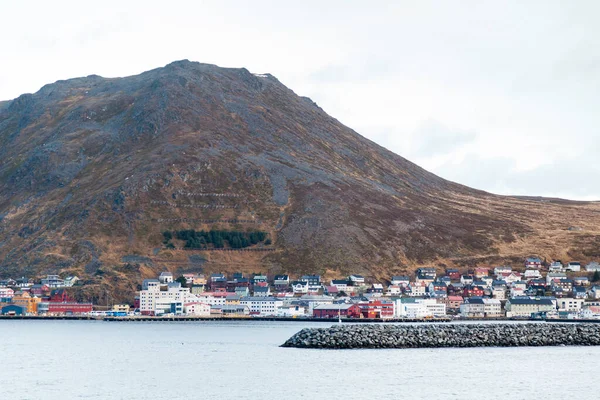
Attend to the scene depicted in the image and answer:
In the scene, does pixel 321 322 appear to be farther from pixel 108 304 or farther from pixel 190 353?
pixel 190 353

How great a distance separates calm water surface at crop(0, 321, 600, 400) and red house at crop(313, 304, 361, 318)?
65.9 m

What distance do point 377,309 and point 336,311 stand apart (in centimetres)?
760

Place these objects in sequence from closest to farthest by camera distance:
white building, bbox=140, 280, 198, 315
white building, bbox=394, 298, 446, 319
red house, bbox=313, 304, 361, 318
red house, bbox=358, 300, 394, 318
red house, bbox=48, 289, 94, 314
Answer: red house, bbox=313, 304, 361, 318, red house, bbox=358, 300, 394, 318, white building, bbox=394, 298, 446, 319, white building, bbox=140, 280, 198, 315, red house, bbox=48, 289, 94, 314

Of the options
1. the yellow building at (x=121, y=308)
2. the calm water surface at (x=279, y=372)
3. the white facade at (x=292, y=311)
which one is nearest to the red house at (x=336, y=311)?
the white facade at (x=292, y=311)

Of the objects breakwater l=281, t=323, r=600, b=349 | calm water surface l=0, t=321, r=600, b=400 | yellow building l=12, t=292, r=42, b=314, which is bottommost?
calm water surface l=0, t=321, r=600, b=400

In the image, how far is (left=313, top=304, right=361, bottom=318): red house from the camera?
592 ft

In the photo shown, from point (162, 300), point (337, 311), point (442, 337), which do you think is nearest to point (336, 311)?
point (337, 311)

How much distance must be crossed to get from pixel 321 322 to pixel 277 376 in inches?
3914

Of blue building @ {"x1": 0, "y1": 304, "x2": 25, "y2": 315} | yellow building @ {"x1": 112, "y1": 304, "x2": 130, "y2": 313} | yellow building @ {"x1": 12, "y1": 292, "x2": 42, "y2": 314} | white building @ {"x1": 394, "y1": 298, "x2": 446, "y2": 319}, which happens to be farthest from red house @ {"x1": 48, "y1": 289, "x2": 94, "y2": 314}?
white building @ {"x1": 394, "y1": 298, "x2": 446, "y2": 319}

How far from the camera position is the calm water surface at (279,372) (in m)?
67.2

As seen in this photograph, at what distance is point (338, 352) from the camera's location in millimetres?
95312

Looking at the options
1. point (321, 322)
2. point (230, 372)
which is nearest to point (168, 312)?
point (321, 322)

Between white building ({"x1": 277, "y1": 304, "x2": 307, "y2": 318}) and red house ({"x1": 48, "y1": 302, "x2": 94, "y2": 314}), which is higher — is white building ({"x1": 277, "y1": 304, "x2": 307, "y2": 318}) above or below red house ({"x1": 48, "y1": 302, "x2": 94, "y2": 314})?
below

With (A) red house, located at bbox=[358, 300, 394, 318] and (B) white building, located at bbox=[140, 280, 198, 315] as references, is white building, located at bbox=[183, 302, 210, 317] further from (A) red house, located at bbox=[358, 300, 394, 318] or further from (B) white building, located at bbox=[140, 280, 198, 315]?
(A) red house, located at bbox=[358, 300, 394, 318]
